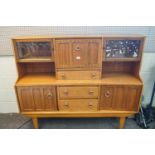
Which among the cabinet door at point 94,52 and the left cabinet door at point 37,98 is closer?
the cabinet door at point 94,52

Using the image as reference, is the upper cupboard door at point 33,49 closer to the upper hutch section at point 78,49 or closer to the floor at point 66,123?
the upper hutch section at point 78,49

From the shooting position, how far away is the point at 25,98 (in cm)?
169

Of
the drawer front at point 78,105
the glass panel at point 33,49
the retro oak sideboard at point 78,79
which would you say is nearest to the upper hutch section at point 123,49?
the retro oak sideboard at point 78,79

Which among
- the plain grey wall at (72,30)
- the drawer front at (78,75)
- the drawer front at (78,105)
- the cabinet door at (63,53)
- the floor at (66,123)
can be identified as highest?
the plain grey wall at (72,30)

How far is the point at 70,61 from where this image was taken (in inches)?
62.9

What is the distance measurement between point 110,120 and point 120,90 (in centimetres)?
63

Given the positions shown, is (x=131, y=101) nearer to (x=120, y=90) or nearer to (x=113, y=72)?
(x=120, y=90)

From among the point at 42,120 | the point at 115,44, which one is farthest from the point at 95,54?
the point at 42,120

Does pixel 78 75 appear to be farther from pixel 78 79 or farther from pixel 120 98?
pixel 120 98

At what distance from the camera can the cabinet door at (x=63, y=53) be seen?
1.52m

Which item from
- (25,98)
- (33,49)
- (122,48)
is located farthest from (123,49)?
(25,98)

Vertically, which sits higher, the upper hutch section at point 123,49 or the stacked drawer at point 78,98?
the upper hutch section at point 123,49
